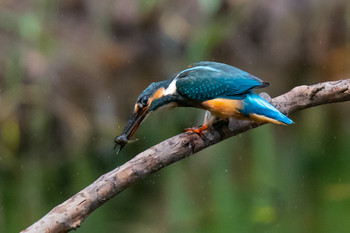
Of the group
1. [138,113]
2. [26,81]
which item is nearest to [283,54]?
[26,81]

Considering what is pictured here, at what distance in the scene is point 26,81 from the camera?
522cm

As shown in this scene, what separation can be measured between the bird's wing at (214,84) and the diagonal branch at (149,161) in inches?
4.2

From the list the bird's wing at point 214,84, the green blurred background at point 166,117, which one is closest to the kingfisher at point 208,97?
the bird's wing at point 214,84

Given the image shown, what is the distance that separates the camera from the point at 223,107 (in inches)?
78.8

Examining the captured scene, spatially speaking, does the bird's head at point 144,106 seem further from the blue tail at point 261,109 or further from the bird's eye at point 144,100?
the blue tail at point 261,109

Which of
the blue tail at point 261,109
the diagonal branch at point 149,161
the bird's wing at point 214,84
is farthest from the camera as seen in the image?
the bird's wing at point 214,84

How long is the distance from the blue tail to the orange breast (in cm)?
2

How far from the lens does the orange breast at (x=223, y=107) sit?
6.50 feet

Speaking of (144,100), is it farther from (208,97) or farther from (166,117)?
(166,117)

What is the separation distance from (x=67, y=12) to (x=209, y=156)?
1951mm

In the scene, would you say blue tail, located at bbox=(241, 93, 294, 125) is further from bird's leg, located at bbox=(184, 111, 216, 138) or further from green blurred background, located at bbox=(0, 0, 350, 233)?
green blurred background, located at bbox=(0, 0, 350, 233)

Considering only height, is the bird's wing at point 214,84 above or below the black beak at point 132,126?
above

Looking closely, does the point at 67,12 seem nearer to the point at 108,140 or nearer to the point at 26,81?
the point at 26,81

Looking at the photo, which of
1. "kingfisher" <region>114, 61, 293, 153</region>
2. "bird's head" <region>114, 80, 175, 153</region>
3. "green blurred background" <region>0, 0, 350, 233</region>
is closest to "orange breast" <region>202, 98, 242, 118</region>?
"kingfisher" <region>114, 61, 293, 153</region>
